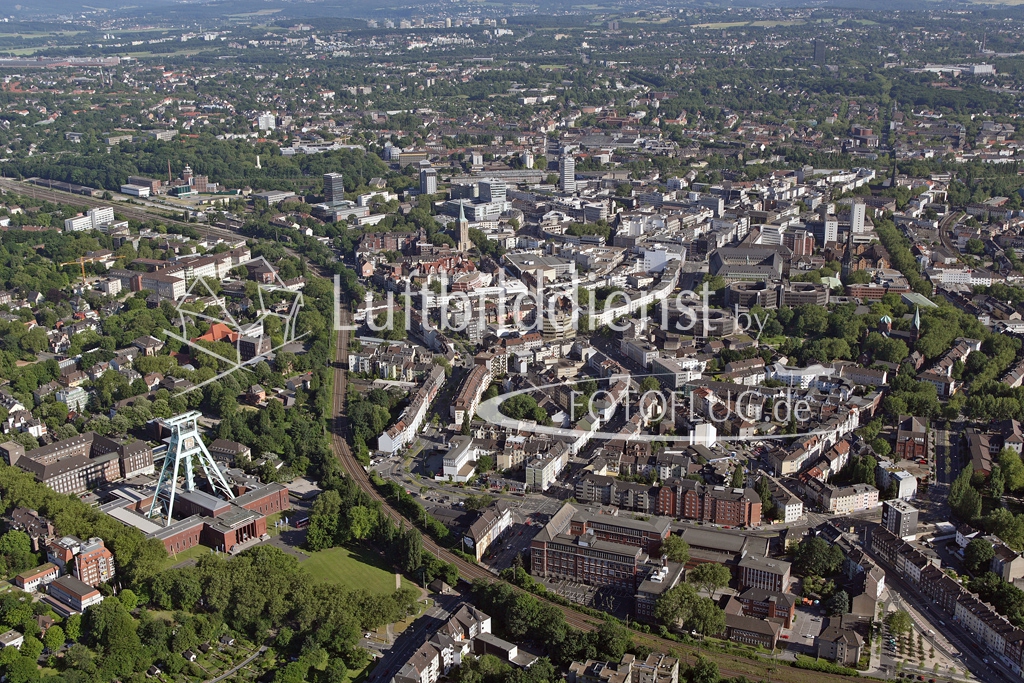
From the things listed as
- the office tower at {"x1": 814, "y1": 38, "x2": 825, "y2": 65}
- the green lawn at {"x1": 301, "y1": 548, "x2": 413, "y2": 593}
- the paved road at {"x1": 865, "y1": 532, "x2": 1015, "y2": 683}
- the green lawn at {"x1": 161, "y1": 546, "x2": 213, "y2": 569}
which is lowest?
the paved road at {"x1": 865, "y1": 532, "x2": 1015, "y2": 683}

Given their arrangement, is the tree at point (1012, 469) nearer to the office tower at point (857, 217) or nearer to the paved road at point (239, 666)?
the paved road at point (239, 666)

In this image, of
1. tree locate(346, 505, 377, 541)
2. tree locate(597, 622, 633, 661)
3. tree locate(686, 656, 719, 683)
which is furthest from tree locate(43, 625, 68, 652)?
tree locate(686, 656, 719, 683)

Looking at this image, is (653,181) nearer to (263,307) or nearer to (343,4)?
(263,307)

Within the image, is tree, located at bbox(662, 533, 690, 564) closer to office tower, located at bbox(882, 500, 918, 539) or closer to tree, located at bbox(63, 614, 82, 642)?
office tower, located at bbox(882, 500, 918, 539)

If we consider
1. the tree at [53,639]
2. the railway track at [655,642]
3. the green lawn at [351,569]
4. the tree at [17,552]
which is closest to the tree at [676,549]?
the railway track at [655,642]

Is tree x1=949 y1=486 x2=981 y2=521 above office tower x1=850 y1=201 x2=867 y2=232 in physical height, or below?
below

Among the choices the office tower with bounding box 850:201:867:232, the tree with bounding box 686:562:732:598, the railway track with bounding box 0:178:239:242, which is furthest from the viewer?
the railway track with bounding box 0:178:239:242

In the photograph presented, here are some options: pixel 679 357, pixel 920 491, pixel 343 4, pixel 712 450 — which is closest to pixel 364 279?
pixel 679 357
